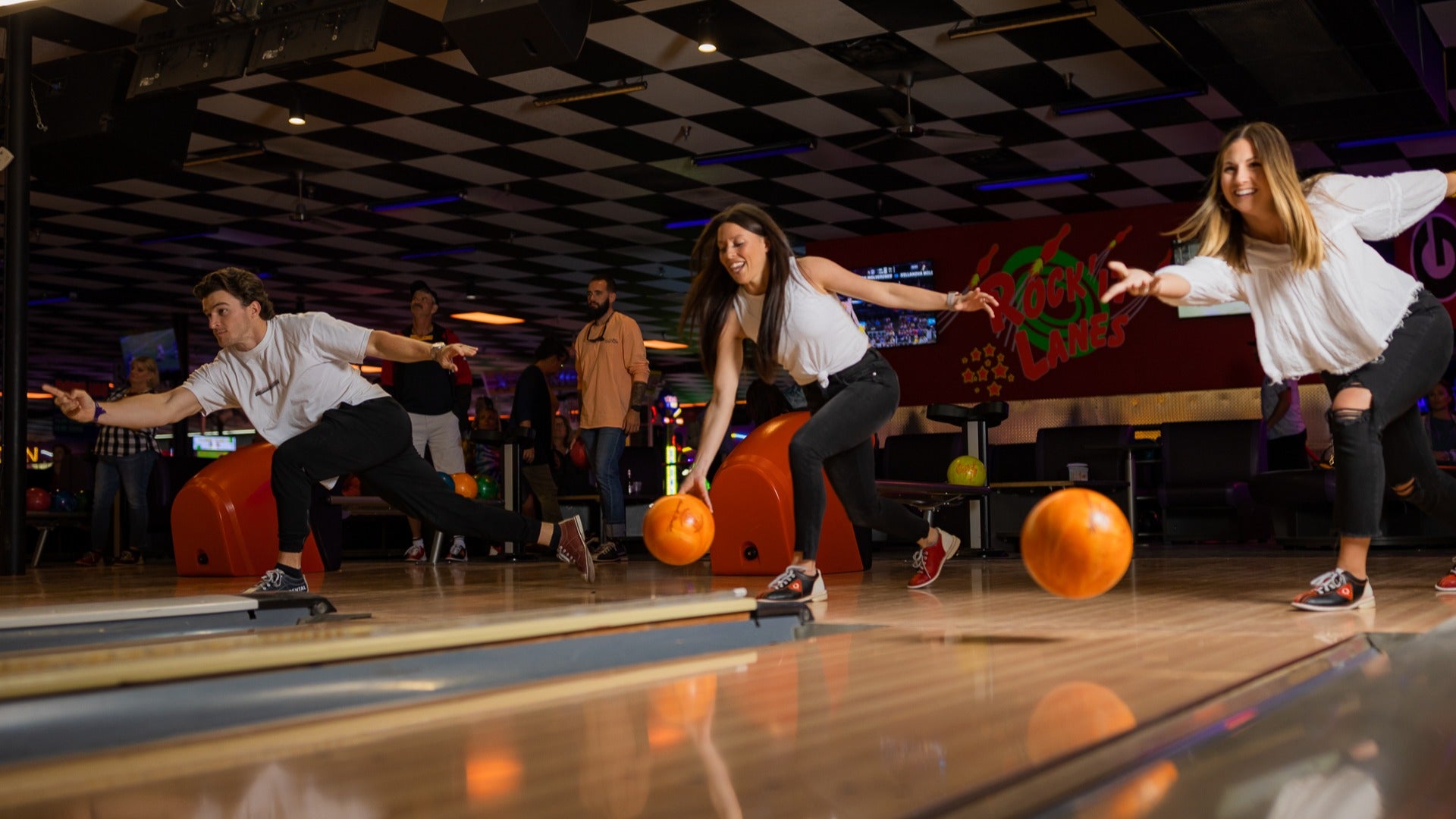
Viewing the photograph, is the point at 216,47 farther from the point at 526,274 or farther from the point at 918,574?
the point at 526,274

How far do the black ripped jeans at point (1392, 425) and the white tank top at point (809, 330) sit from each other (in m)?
1.22

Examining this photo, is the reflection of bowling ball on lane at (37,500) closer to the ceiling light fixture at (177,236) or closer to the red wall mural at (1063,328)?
the ceiling light fixture at (177,236)

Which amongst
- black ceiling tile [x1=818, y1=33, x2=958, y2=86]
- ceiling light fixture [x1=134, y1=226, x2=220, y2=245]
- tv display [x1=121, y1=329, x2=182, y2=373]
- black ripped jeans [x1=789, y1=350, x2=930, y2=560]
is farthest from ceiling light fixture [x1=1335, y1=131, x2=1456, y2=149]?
tv display [x1=121, y1=329, x2=182, y2=373]

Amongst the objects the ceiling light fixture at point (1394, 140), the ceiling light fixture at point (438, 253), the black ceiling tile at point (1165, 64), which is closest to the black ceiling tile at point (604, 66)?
the black ceiling tile at point (1165, 64)

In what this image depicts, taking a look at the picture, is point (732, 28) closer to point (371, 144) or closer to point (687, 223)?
point (371, 144)

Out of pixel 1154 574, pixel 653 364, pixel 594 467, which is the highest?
pixel 653 364

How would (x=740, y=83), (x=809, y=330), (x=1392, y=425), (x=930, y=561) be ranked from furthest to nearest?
(x=740, y=83) → (x=930, y=561) → (x=809, y=330) → (x=1392, y=425)

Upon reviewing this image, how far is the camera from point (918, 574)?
13.9 feet

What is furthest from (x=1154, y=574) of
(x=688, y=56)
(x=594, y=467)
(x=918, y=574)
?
(x=688, y=56)

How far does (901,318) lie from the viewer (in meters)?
10.3

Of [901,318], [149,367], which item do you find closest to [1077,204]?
[901,318]

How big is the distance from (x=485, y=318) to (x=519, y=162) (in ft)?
20.0

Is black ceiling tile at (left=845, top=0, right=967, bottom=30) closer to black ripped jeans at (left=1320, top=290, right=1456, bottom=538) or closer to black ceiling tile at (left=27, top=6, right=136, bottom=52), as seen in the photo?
Result: black ripped jeans at (left=1320, top=290, right=1456, bottom=538)

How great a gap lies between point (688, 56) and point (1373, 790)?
615 cm
